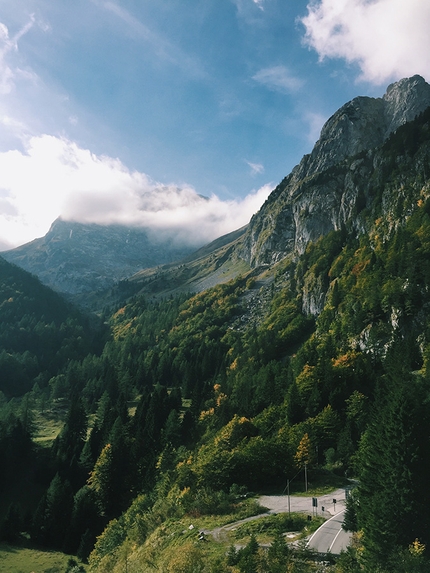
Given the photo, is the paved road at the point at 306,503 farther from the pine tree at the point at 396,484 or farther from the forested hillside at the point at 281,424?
the pine tree at the point at 396,484

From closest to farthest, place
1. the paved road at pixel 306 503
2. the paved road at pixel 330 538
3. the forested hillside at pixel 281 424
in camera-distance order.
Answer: the forested hillside at pixel 281 424 < the paved road at pixel 330 538 < the paved road at pixel 306 503

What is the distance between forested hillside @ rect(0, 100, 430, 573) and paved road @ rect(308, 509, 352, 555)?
2003 mm

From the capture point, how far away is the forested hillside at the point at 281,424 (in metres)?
31.1

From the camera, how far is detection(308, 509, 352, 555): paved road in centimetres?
3469

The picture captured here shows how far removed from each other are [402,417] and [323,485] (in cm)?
3074

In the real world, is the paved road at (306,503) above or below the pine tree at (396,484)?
below

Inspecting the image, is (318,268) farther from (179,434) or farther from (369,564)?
(369,564)

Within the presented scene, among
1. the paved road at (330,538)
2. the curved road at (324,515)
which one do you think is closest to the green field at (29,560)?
the curved road at (324,515)

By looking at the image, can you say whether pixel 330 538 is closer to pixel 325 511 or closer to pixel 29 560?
pixel 325 511

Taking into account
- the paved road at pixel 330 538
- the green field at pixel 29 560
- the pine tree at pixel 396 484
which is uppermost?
the pine tree at pixel 396 484

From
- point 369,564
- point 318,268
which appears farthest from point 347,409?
point 318,268

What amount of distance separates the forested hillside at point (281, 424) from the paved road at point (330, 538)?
2.00m

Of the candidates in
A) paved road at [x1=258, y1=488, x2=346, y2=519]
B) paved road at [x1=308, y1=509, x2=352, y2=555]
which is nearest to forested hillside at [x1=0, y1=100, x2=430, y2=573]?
paved road at [x1=308, y1=509, x2=352, y2=555]

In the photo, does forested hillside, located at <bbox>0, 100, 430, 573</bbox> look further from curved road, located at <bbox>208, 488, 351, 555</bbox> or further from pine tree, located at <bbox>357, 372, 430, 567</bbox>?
curved road, located at <bbox>208, 488, 351, 555</bbox>
